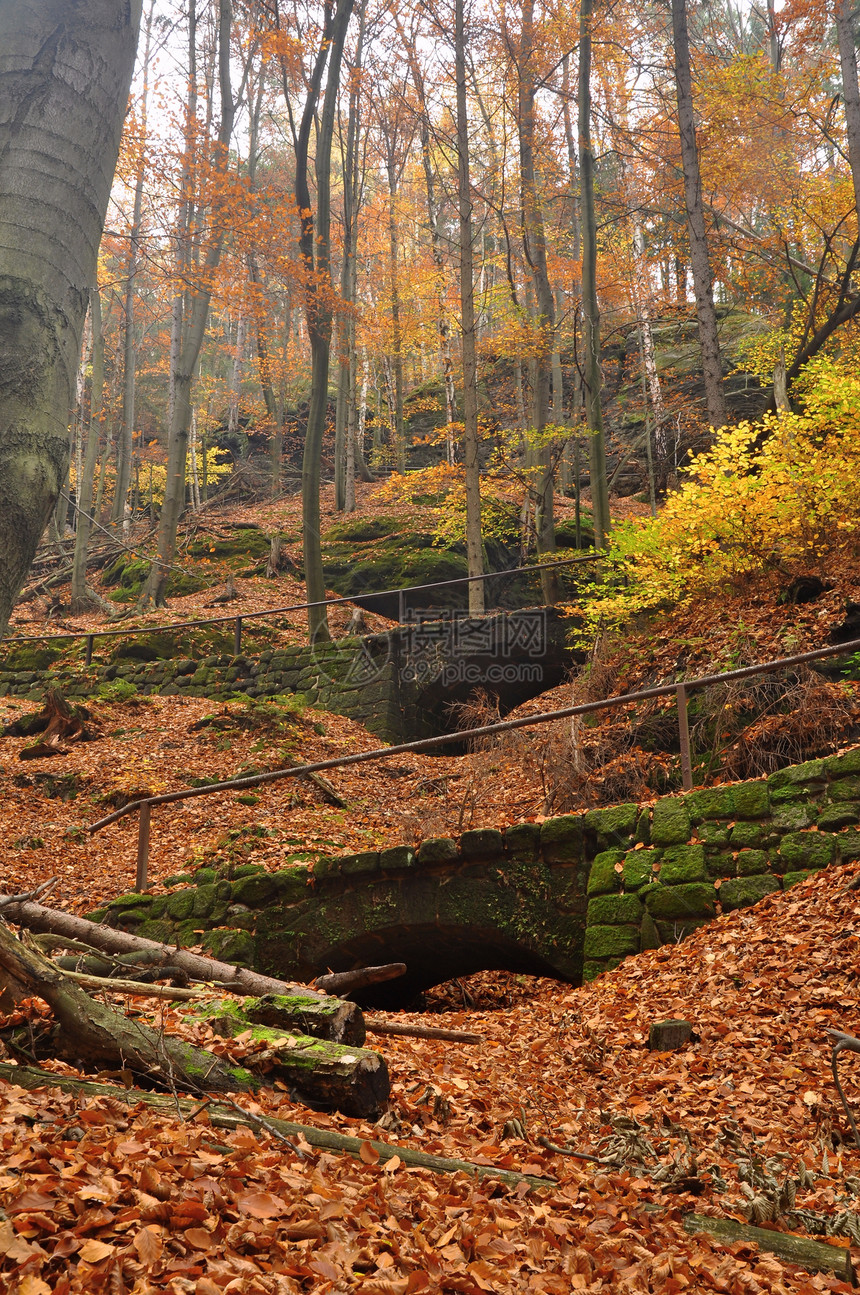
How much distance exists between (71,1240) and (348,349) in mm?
18976

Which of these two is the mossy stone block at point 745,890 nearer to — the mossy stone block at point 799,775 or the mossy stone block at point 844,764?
the mossy stone block at point 799,775

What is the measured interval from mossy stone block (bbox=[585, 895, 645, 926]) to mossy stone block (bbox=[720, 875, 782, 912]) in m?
0.57

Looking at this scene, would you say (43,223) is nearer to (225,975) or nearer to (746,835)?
(225,975)

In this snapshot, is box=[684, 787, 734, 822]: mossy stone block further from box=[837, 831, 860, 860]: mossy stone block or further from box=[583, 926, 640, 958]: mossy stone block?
box=[583, 926, 640, 958]: mossy stone block

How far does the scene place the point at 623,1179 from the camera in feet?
9.09

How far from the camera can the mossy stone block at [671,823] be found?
552 centimetres

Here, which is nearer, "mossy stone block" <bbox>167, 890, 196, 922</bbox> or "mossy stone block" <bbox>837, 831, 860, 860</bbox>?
"mossy stone block" <bbox>837, 831, 860, 860</bbox>

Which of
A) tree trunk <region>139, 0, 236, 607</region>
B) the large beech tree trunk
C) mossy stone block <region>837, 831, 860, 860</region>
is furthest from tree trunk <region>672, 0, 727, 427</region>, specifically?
the large beech tree trunk

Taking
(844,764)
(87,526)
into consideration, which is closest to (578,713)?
(844,764)

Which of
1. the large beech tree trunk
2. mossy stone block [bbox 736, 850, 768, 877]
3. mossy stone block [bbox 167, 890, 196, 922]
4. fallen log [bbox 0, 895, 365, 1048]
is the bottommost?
mossy stone block [bbox 167, 890, 196, 922]

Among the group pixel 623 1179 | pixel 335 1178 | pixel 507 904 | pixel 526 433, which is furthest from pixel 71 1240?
pixel 526 433

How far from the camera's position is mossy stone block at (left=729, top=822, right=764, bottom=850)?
5.22m

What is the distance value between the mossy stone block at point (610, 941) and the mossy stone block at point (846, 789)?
5.14 feet

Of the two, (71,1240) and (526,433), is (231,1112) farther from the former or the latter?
(526,433)
